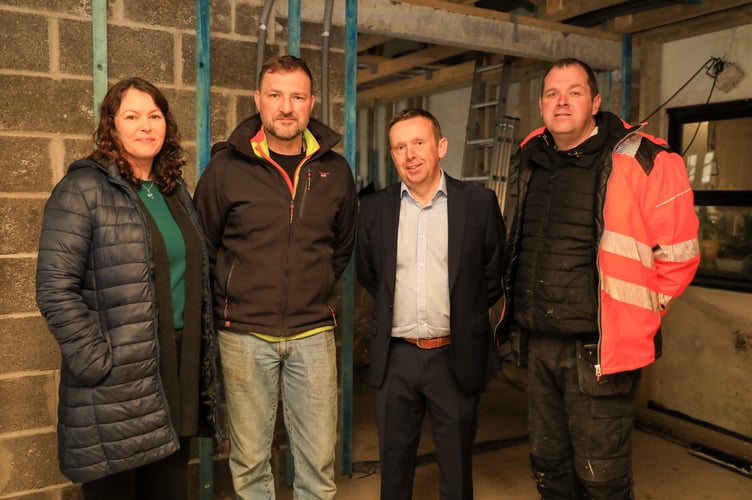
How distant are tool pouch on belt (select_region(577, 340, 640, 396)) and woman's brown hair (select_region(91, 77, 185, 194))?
1453 millimetres

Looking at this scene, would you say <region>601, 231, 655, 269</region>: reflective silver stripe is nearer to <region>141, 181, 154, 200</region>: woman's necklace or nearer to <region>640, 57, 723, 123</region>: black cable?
<region>141, 181, 154, 200</region>: woman's necklace

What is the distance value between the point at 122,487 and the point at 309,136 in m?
1.29

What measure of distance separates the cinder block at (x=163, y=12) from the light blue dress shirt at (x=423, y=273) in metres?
1.25

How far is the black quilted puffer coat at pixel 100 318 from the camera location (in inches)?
66.0

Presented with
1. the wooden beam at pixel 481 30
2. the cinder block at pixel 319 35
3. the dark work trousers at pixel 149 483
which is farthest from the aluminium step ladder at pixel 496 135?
the dark work trousers at pixel 149 483

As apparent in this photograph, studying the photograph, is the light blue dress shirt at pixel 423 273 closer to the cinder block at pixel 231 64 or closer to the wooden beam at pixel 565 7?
the cinder block at pixel 231 64

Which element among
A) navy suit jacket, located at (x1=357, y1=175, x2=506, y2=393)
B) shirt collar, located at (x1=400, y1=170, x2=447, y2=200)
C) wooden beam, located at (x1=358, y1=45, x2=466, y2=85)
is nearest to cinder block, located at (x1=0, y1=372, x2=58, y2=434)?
navy suit jacket, located at (x1=357, y1=175, x2=506, y2=393)

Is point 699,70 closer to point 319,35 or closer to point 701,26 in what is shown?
point 701,26

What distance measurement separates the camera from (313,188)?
2221 mm

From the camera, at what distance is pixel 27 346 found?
2469 millimetres

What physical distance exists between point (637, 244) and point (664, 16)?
6.84 ft

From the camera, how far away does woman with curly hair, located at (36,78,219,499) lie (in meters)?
1.69

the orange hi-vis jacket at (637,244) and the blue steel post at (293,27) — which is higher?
the blue steel post at (293,27)

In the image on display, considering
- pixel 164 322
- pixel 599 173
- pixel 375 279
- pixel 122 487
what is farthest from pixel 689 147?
pixel 122 487
